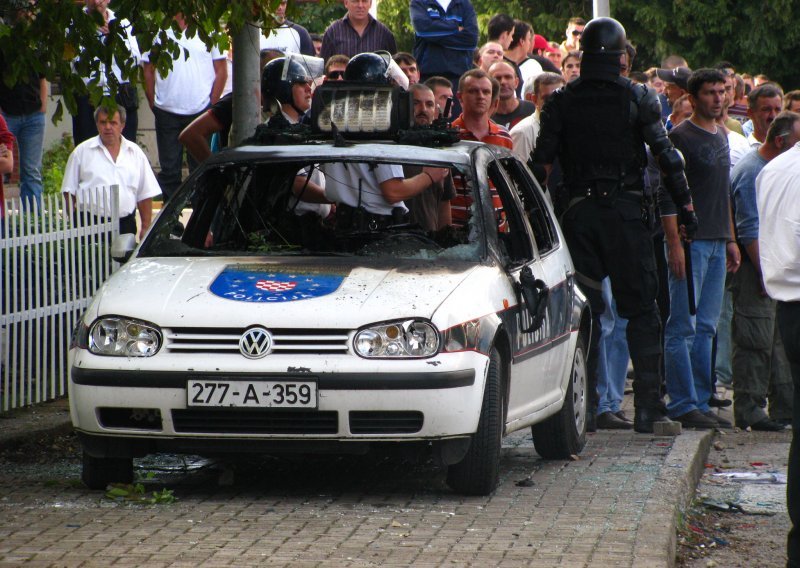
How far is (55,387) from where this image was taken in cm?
1003

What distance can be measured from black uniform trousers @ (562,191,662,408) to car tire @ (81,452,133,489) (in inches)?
133

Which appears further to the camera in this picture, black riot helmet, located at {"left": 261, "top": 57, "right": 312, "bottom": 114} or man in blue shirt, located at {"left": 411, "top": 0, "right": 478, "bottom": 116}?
man in blue shirt, located at {"left": 411, "top": 0, "right": 478, "bottom": 116}

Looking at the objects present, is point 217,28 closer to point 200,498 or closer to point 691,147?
point 200,498

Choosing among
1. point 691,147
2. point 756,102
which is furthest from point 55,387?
point 756,102

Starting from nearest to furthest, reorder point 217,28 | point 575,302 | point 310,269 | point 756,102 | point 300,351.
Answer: point 300,351, point 310,269, point 217,28, point 575,302, point 756,102

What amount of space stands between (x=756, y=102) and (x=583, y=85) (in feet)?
9.38

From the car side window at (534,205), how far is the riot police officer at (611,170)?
61cm

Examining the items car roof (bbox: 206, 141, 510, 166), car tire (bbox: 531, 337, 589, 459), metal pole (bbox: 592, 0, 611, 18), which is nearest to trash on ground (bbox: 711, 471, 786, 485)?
car tire (bbox: 531, 337, 589, 459)

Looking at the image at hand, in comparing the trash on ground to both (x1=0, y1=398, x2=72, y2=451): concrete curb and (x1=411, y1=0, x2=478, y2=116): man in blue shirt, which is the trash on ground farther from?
(x1=411, y1=0, x2=478, y2=116): man in blue shirt

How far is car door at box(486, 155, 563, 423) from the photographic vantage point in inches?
303

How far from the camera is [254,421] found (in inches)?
272

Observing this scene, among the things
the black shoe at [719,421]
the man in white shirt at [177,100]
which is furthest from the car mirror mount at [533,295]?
the man in white shirt at [177,100]

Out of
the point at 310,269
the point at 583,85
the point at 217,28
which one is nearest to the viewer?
the point at 310,269

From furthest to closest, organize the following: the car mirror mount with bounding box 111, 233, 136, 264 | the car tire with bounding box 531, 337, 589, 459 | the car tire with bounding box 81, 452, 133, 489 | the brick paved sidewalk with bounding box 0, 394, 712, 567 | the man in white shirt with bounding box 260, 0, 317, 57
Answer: the man in white shirt with bounding box 260, 0, 317, 57 → the car tire with bounding box 531, 337, 589, 459 → the car mirror mount with bounding box 111, 233, 136, 264 → the car tire with bounding box 81, 452, 133, 489 → the brick paved sidewalk with bounding box 0, 394, 712, 567
